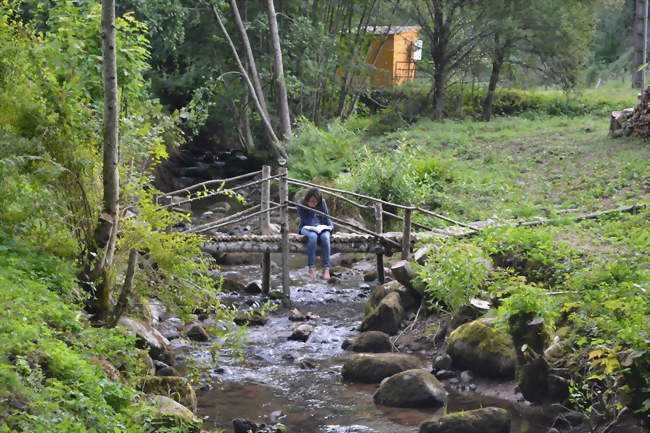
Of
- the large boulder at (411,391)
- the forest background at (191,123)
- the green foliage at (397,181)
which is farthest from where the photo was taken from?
the green foliage at (397,181)

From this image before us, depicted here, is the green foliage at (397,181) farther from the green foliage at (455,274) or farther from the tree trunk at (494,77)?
the tree trunk at (494,77)

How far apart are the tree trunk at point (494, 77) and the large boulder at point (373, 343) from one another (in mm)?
18302

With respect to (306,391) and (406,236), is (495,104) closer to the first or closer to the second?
(406,236)

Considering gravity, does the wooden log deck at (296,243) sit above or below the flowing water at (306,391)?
above

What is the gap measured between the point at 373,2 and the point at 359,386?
69.7ft

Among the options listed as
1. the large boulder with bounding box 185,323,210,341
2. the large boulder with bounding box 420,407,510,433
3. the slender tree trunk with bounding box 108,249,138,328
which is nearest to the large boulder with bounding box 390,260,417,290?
the large boulder with bounding box 185,323,210,341

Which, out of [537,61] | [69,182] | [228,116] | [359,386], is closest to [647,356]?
[359,386]

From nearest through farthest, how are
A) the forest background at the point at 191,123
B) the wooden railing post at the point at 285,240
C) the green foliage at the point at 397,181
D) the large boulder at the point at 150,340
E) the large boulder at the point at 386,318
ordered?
the forest background at the point at 191,123, the large boulder at the point at 150,340, the large boulder at the point at 386,318, the wooden railing post at the point at 285,240, the green foliage at the point at 397,181

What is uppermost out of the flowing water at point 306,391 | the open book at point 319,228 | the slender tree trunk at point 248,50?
the slender tree trunk at point 248,50

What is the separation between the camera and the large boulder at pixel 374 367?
33.5ft

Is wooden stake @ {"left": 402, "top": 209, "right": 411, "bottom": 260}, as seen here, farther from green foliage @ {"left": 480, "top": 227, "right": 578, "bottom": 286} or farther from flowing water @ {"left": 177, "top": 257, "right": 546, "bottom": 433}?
green foliage @ {"left": 480, "top": 227, "right": 578, "bottom": 286}

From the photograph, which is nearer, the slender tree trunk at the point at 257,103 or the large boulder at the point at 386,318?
the large boulder at the point at 386,318

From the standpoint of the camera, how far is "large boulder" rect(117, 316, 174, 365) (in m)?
9.70

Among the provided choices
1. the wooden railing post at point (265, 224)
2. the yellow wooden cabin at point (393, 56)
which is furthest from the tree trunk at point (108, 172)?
the yellow wooden cabin at point (393, 56)
